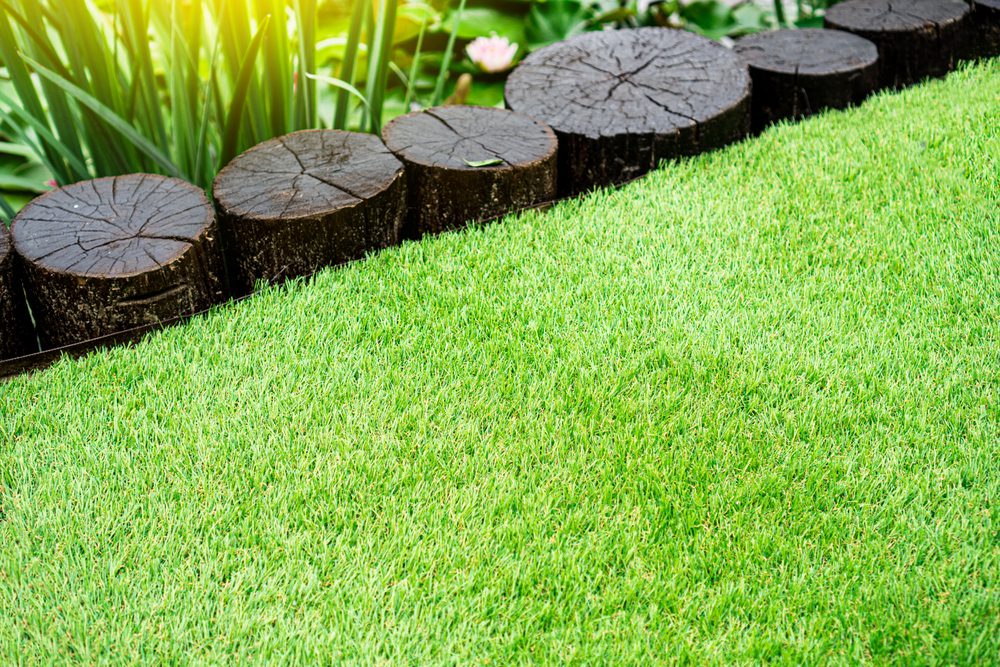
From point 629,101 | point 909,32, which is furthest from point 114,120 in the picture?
point 909,32

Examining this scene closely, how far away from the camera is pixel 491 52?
3768mm

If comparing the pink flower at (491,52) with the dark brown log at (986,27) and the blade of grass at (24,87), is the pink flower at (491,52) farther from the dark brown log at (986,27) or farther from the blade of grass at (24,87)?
the dark brown log at (986,27)

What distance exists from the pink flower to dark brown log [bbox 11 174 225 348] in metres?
1.66

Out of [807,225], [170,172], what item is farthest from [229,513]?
[807,225]

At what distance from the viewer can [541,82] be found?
10.7 ft

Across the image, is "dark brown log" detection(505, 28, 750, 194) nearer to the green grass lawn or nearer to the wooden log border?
the wooden log border

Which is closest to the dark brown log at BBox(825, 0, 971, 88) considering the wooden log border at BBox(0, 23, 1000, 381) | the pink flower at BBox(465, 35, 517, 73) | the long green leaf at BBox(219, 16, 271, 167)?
the wooden log border at BBox(0, 23, 1000, 381)

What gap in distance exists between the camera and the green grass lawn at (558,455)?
172cm

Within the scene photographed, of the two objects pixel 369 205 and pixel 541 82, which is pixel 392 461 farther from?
pixel 541 82

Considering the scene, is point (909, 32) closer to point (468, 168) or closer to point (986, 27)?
point (986, 27)

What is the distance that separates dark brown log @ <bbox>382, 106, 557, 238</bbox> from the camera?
107 inches

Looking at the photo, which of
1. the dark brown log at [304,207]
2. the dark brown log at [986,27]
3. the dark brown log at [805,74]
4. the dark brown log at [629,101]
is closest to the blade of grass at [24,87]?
the dark brown log at [304,207]

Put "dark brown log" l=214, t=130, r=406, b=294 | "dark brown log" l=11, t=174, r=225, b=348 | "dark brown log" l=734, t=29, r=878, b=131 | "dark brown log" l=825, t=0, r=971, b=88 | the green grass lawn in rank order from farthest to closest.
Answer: "dark brown log" l=825, t=0, r=971, b=88 < "dark brown log" l=734, t=29, r=878, b=131 < "dark brown log" l=214, t=130, r=406, b=294 < "dark brown log" l=11, t=174, r=225, b=348 < the green grass lawn

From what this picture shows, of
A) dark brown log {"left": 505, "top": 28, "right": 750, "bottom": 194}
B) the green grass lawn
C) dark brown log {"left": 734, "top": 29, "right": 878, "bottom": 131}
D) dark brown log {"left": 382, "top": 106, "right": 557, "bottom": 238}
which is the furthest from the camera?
dark brown log {"left": 734, "top": 29, "right": 878, "bottom": 131}
